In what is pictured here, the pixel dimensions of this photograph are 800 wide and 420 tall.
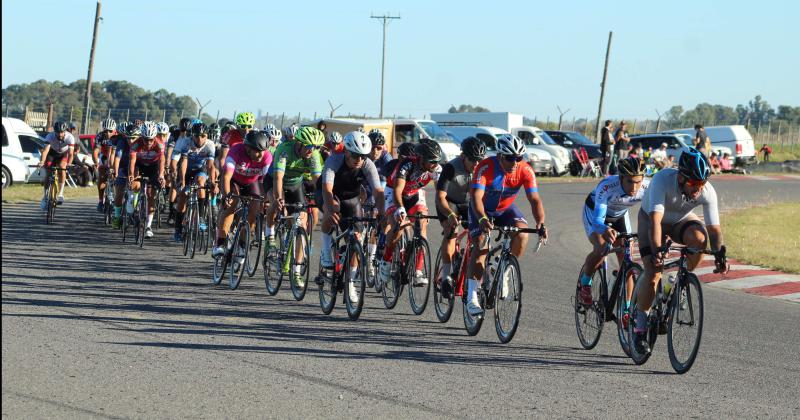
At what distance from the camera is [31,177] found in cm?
3127

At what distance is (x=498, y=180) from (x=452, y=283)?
1046 millimetres

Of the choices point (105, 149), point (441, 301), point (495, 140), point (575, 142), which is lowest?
point (441, 301)

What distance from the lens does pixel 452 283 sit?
1016cm

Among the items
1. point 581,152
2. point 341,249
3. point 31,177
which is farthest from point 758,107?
point 341,249

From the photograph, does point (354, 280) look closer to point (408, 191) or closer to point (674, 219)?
point (408, 191)

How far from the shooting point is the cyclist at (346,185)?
1070 centimetres

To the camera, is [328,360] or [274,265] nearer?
[328,360]

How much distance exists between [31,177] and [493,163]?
2403cm

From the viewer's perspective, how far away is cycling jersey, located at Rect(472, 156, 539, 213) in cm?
968

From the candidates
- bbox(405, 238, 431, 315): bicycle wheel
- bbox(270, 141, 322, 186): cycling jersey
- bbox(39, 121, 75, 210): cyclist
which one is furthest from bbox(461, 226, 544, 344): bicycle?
bbox(39, 121, 75, 210): cyclist

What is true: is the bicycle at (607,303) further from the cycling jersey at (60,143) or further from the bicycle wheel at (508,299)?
the cycling jersey at (60,143)

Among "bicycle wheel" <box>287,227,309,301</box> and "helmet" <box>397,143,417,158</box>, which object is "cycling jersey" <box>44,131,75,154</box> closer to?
"bicycle wheel" <box>287,227,309,301</box>

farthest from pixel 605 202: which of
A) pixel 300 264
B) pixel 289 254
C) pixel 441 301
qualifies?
pixel 289 254

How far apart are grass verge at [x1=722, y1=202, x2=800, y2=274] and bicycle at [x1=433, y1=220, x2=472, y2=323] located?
7.50 metres
